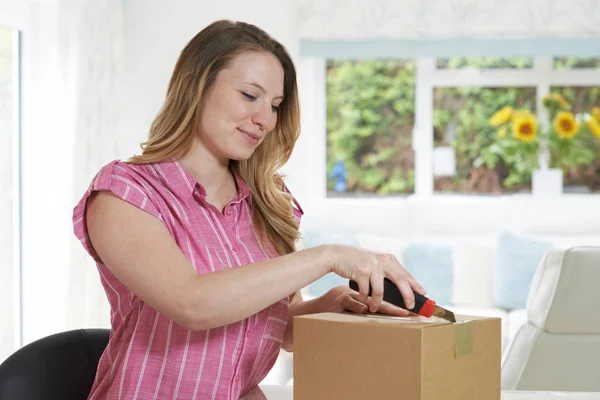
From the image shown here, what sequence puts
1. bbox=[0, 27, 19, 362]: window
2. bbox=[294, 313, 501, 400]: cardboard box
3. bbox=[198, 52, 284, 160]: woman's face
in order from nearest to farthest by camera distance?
bbox=[294, 313, 501, 400]: cardboard box
bbox=[198, 52, 284, 160]: woman's face
bbox=[0, 27, 19, 362]: window

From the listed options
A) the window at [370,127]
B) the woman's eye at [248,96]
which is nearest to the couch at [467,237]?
the window at [370,127]

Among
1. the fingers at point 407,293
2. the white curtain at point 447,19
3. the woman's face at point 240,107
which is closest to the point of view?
the fingers at point 407,293

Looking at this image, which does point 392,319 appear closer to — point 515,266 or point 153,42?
point 515,266

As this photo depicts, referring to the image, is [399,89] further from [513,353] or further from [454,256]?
[513,353]

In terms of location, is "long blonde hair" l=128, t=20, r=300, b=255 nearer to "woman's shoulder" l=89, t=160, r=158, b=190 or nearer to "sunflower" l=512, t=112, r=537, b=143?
"woman's shoulder" l=89, t=160, r=158, b=190

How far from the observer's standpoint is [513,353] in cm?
241

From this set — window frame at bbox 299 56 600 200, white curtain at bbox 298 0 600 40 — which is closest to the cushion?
window frame at bbox 299 56 600 200

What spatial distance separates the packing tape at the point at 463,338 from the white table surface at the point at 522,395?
17.1 inches

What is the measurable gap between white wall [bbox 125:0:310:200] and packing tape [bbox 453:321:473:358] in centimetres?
404

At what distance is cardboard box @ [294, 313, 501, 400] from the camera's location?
40.9 inches

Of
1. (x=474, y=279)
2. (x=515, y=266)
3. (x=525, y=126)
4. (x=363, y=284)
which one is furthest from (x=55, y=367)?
(x=525, y=126)

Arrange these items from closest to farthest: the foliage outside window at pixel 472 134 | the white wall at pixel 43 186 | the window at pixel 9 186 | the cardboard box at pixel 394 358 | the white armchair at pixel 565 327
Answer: the cardboard box at pixel 394 358 < the white armchair at pixel 565 327 < the window at pixel 9 186 < the white wall at pixel 43 186 < the foliage outside window at pixel 472 134

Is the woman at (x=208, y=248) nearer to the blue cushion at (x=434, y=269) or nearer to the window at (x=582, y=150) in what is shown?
the blue cushion at (x=434, y=269)

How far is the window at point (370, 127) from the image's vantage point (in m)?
5.83
